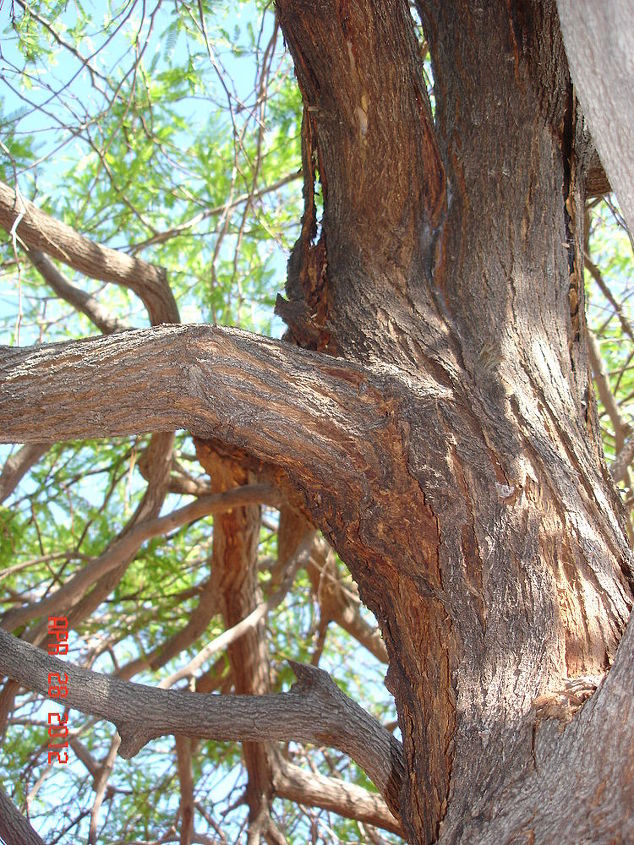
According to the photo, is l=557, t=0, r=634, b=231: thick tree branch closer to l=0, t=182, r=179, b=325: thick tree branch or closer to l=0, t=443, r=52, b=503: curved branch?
l=0, t=182, r=179, b=325: thick tree branch

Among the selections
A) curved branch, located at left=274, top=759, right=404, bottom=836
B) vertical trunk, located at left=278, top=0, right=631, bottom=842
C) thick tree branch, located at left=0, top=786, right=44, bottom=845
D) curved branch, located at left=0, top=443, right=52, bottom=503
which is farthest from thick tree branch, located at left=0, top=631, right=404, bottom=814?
curved branch, located at left=0, top=443, right=52, bottom=503

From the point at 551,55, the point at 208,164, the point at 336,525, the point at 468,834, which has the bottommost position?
the point at 468,834

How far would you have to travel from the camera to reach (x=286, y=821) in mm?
3980

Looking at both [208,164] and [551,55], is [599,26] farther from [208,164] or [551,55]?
[208,164]

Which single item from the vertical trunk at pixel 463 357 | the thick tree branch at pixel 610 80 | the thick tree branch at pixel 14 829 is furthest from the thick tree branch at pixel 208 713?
the thick tree branch at pixel 610 80

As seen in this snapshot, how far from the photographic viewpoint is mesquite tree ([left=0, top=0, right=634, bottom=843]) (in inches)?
59.4

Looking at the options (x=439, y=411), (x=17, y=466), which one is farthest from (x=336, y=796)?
(x=439, y=411)

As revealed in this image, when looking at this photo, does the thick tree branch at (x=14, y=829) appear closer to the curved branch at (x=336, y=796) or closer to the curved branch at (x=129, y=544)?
the curved branch at (x=129, y=544)

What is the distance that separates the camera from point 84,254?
9.50 ft

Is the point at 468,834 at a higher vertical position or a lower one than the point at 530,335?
lower

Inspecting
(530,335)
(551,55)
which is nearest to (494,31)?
→ (551,55)

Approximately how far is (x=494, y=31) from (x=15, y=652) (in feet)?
6.58

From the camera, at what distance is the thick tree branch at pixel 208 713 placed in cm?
187

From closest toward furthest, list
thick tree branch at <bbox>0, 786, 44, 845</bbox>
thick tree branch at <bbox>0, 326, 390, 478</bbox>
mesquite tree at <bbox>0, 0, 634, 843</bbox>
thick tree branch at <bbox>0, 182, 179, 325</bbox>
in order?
mesquite tree at <bbox>0, 0, 634, 843</bbox> → thick tree branch at <bbox>0, 326, 390, 478</bbox> → thick tree branch at <bbox>0, 786, 44, 845</bbox> → thick tree branch at <bbox>0, 182, 179, 325</bbox>
